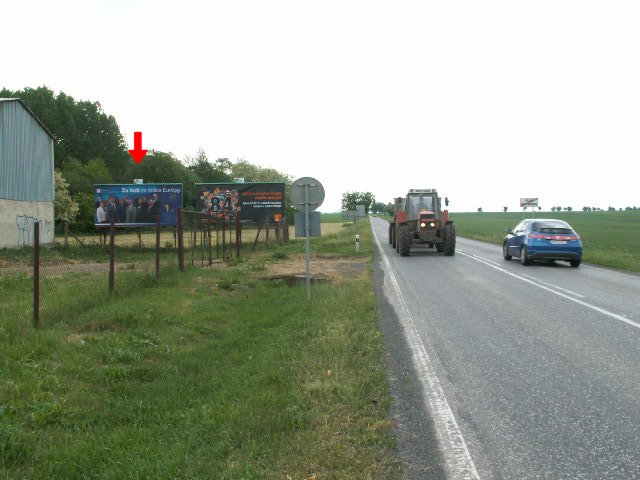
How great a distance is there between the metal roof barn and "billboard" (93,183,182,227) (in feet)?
9.43

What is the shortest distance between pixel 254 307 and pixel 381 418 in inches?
274

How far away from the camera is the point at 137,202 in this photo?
3381 cm

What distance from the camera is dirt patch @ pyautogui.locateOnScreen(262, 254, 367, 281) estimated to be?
57.6 ft

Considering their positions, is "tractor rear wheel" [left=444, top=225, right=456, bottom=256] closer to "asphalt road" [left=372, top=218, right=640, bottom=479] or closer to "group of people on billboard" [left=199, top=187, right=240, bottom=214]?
"asphalt road" [left=372, top=218, right=640, bottom=479]

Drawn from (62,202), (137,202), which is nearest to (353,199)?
(62,202)

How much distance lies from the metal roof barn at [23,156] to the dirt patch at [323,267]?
1348 cm

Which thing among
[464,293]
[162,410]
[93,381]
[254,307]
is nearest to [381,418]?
[162,410]

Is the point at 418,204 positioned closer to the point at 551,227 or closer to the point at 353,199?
the point at 551,227

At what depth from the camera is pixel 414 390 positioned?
598 cm

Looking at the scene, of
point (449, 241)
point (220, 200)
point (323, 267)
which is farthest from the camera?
point (220, 200)

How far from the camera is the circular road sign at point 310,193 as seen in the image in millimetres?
12227

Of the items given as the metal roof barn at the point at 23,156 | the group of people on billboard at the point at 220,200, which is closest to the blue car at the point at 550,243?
the group of people on billboard at the point at 220,200

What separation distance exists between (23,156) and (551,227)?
78.8ft

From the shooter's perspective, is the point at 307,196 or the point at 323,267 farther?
the point at 323,267
